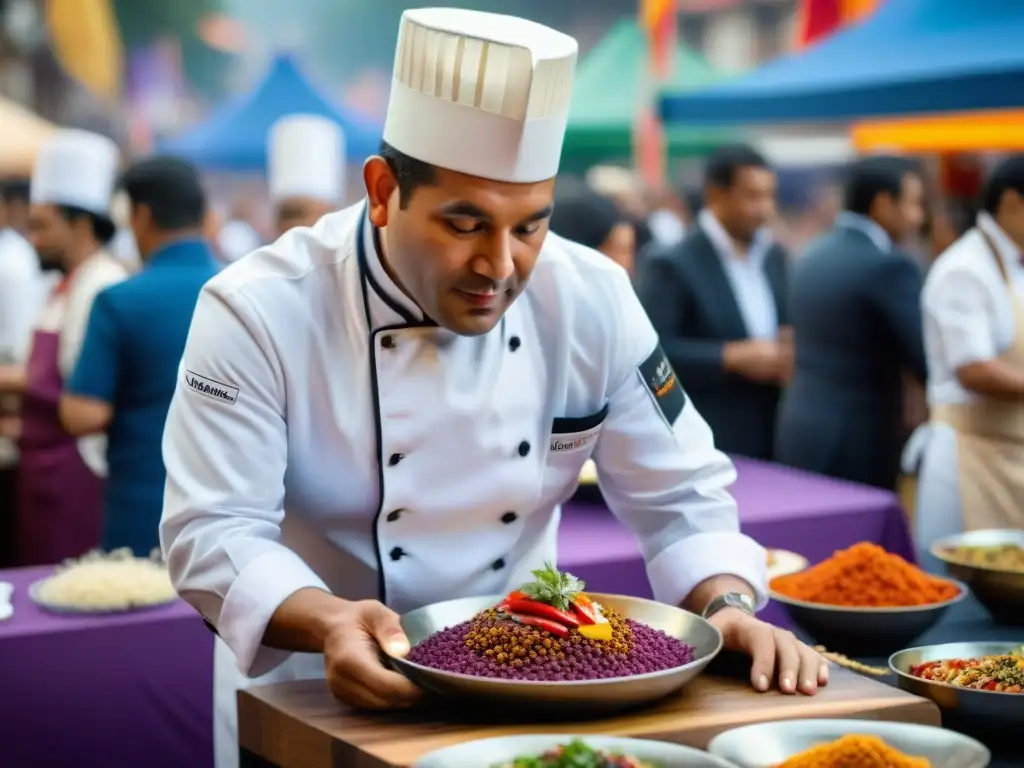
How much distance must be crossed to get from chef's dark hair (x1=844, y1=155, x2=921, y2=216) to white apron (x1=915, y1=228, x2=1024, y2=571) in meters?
0.67

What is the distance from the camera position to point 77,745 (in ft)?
8.96

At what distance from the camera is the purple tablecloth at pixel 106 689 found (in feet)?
8.52

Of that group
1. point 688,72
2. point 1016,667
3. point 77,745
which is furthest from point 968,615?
point 688,72

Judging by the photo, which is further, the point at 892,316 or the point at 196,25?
the point at 196,25

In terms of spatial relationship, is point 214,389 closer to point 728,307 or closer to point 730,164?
point 728,307

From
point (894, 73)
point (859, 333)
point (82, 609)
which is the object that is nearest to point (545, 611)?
point (82, 609)

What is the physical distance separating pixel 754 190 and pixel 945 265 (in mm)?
885

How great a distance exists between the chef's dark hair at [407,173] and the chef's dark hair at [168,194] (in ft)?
6.72

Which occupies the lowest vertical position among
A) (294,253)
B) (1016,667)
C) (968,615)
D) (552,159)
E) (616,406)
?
(968,615)

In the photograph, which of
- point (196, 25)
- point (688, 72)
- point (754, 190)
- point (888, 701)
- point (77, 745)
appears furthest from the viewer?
point (196, 25)

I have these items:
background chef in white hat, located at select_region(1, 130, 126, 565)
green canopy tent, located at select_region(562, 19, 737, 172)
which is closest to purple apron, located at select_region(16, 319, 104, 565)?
background chef in white hat, located at select_region(1, 130, 126, 565)

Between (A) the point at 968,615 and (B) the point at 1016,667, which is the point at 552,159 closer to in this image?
(B) the point at 1016,667

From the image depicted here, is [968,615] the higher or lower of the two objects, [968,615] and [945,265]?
the lower

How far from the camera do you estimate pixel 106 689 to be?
2693mm
